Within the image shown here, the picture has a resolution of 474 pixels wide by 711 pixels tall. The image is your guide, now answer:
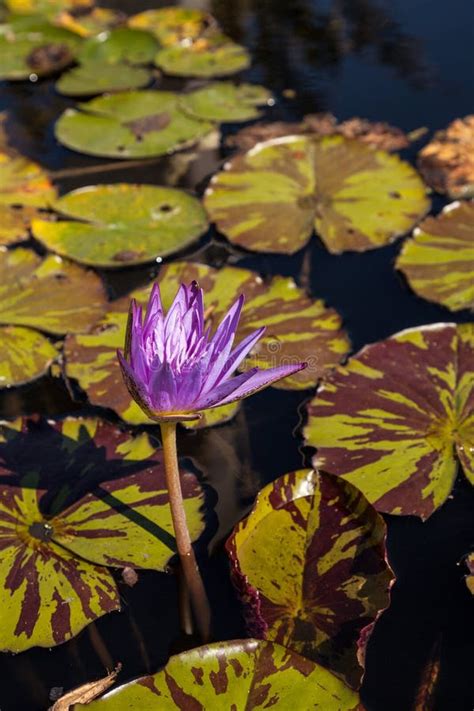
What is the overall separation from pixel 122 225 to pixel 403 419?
1585 mm

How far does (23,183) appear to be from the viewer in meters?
3.75

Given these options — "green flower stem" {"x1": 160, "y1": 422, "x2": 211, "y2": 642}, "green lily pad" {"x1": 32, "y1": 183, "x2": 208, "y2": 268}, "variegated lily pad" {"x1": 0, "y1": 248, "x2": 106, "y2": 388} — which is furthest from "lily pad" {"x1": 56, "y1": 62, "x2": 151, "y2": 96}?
"green flower stem" {"x1": 160, "y1": 422, "x2": 211, "y2": 642}

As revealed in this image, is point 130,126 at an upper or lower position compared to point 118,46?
lower

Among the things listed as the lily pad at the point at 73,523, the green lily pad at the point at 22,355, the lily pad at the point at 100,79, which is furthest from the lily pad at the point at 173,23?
the lily pad at the point at 73,523

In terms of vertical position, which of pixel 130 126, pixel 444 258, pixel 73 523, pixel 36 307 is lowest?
pixel 73 523

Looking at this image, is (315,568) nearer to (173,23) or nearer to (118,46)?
(118,46)

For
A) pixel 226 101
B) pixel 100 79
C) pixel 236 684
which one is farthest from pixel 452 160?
pixel 236 684

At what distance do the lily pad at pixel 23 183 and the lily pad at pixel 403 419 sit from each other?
71.2 inches

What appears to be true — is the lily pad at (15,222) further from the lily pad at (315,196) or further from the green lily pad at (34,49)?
the green lily pad at (34,49)

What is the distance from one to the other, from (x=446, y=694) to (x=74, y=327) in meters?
1.74

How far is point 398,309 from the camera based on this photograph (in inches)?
115

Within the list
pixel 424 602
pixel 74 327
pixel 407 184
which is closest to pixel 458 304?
pixel 407 184

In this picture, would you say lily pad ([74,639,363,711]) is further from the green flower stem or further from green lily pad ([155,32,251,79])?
green lily pad ([155,32,251,79])

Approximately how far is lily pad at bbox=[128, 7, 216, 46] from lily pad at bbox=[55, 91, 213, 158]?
0.79m
